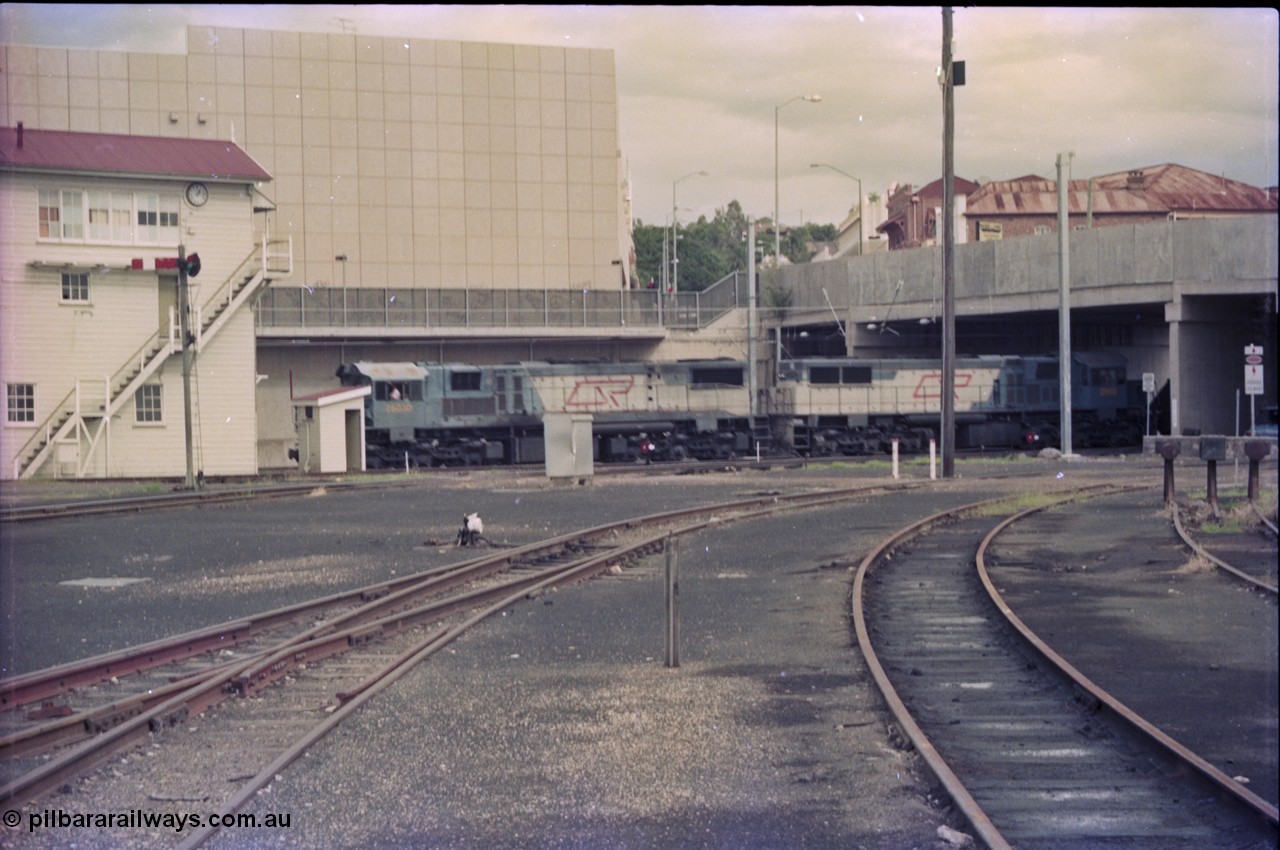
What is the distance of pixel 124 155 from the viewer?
37.8m

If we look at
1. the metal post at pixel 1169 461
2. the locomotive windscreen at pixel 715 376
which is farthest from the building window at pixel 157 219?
the metal post at pixel 1169 461

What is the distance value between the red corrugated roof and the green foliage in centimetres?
5720

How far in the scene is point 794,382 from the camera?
4538cm

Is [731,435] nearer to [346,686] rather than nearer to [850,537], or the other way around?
[850,537]

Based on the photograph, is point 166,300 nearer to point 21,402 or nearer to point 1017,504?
point 21,402

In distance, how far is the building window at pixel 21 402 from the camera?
35.6 metres

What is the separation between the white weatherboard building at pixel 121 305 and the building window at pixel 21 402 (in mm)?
39

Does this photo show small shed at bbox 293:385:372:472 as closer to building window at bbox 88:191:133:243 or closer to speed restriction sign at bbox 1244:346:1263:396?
building window at bbox 88:191:133:243

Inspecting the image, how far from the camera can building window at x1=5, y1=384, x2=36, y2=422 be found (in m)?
35.6

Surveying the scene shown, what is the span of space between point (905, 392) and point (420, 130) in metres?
20.3

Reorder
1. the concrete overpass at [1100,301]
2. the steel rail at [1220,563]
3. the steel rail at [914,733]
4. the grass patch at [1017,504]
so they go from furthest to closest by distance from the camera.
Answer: the concrete overpass at [1100,301] → the grass patch at [1017,504] → the steel rail at [1220,563] → the steel rail at [914,733]

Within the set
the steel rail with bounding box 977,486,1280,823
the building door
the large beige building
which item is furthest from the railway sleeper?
the large beige building

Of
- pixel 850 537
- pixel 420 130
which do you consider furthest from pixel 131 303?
pixel 850 537

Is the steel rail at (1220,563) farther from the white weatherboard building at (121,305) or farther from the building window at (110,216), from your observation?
the building window at (110,216)
